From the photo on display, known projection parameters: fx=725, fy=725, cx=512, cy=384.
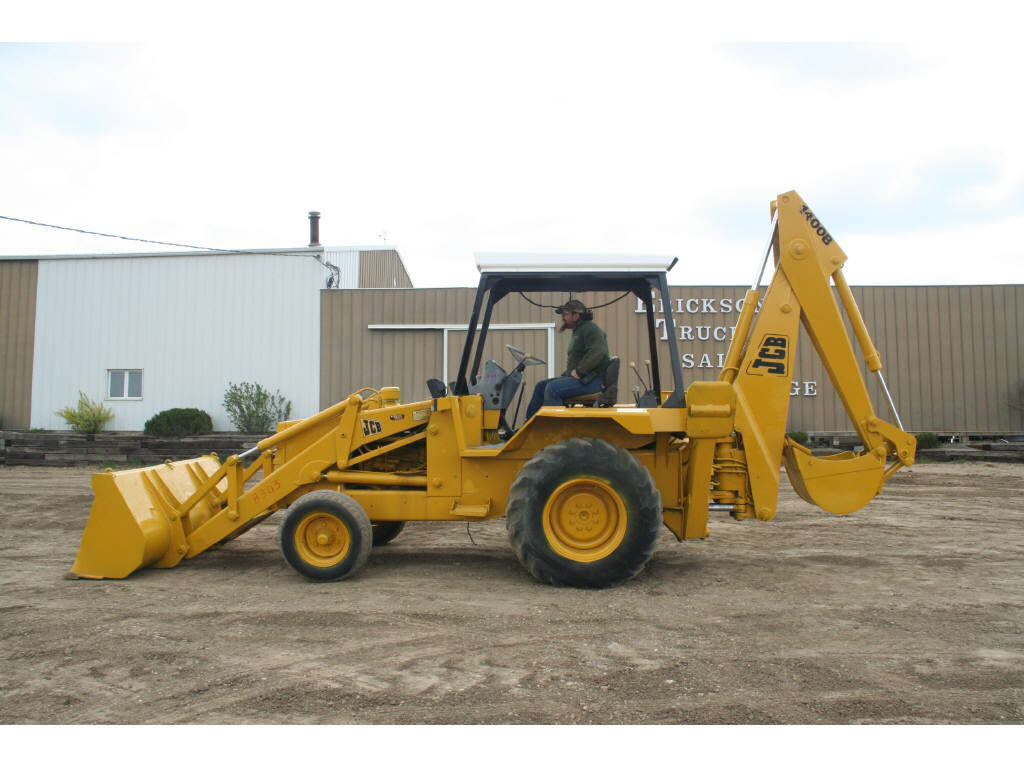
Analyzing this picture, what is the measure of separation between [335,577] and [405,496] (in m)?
0.80

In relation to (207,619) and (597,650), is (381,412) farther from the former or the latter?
(597,650)

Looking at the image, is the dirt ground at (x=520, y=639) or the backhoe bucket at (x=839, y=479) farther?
Answer: the backhoe bucket at (x=839, y=479)

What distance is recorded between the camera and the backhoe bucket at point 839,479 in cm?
561

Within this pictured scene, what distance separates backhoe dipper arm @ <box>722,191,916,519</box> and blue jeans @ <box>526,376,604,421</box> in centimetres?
114

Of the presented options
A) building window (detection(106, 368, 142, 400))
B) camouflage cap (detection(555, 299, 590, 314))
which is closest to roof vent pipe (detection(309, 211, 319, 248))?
building window (detection(106, 368, 142, 400))

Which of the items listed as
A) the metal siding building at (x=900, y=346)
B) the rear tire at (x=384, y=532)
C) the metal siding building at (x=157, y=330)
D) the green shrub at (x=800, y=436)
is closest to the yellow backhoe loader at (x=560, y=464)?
the rear tire at (x=384, y=532)

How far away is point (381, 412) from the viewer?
5.91 metres

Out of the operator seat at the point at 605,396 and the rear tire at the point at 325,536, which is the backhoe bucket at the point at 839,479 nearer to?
the operator seat at the point at 605,396

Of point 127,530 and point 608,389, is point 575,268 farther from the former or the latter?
point 127,530

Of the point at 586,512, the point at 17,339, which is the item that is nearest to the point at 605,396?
the point at 586,512

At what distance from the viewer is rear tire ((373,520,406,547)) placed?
687cm

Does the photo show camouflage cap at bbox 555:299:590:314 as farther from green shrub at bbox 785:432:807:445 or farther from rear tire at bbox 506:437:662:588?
green shrub at bbox 785:432:807:445

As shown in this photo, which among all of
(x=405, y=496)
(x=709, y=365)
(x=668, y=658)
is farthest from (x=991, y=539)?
(x=709, y=365)

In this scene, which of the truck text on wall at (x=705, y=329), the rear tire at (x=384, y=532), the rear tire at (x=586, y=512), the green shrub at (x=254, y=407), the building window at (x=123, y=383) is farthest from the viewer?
the building window at (x=123, y=383)
